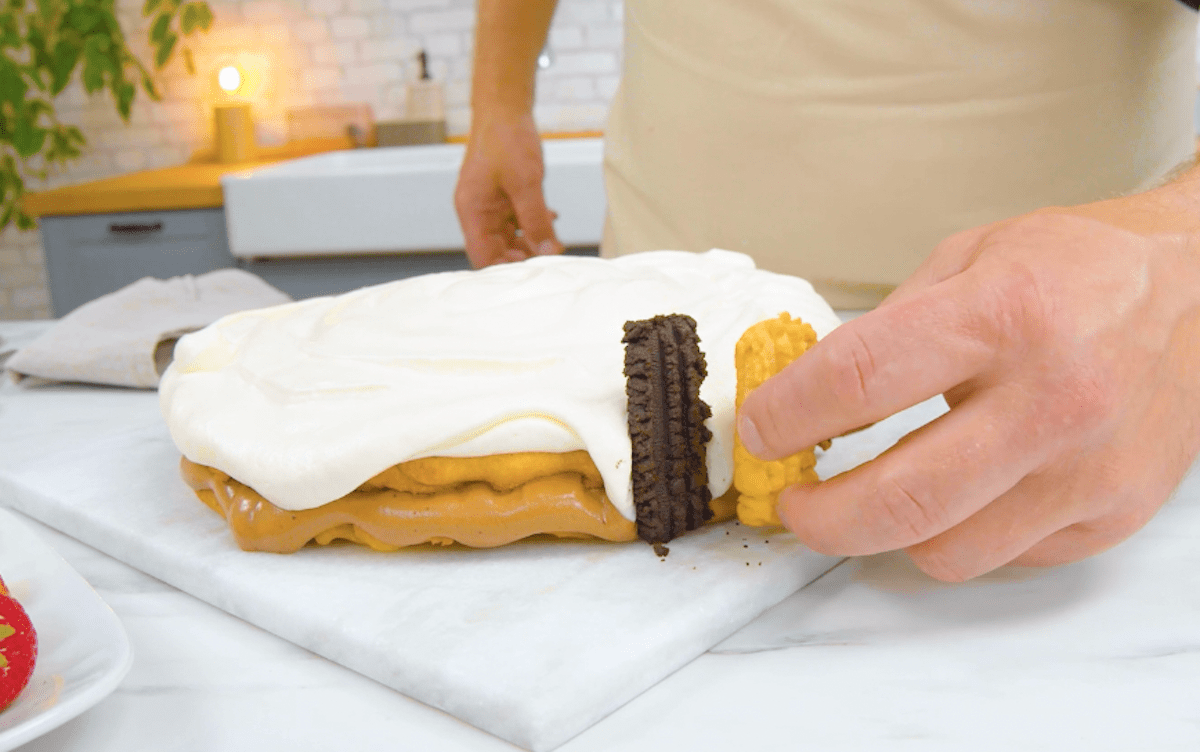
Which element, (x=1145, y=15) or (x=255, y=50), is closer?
(x=1145, y=15)

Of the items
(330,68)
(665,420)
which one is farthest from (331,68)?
(665,420)

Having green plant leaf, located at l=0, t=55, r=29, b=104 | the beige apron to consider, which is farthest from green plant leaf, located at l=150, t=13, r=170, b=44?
the beige apron

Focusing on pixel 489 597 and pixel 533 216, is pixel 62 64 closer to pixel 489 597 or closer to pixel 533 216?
pixel 533 216

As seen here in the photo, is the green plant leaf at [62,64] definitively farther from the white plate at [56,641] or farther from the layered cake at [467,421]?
the white plate at [56,641]

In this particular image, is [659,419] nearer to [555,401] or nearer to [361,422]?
[555,401]

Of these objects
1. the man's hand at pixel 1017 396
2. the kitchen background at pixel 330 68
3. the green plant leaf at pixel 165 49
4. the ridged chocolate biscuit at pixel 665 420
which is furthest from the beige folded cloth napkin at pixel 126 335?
the green plant leaf at pixel 165 49

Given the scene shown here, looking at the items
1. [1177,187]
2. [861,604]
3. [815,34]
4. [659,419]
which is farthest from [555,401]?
[815,34]
